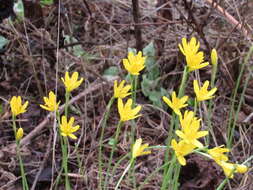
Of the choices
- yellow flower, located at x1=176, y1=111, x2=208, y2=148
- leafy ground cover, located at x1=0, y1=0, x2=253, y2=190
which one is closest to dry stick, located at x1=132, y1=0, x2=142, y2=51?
leafy ground cover, located at x1=0, y1=0, x2=253, y2=190

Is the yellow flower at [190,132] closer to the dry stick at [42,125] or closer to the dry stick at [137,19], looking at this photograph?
the dry stick at [42,125]

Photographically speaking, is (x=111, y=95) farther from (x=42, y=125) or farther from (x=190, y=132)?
(x=190, y=132)

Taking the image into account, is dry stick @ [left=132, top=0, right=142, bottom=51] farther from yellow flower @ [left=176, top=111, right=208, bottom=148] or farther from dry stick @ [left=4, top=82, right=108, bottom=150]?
yellow flower @ [left=176, top=111, right=208, bottom=148]

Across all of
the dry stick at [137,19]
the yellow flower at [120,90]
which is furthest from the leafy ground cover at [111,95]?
the yellow flower at [120,90]

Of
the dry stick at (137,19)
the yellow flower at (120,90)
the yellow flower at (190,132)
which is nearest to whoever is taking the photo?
the yellow flower at (190,132)

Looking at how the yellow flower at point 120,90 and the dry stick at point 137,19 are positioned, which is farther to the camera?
the dry stick at point 137,19

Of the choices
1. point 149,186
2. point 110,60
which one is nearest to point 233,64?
point 110,60

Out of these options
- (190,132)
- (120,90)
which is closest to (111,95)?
(120,90)

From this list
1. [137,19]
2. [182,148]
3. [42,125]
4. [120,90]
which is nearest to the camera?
[182,148]
